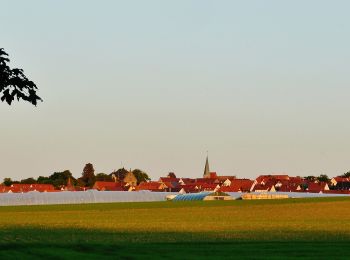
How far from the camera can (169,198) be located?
16862cm

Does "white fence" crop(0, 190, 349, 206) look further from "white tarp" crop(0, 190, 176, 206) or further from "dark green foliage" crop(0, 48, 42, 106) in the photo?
"dark green foliage" crop(0, 48, 42, 106)

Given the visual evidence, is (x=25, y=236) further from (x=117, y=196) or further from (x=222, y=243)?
(x=117, y=196)

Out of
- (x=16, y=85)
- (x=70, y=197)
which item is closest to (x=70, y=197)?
(x=70, y=197)

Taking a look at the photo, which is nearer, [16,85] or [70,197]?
[16,85]

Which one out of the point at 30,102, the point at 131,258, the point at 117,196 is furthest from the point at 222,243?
the point at 117,196

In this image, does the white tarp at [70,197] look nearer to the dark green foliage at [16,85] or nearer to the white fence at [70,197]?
the white fence at [70,197]

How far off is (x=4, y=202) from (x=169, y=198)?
1412 inches

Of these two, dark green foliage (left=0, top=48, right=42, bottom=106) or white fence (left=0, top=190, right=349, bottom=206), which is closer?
dark green foliage (left=0, top=48, right=42, bottom=106)

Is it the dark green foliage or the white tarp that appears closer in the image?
the dark green foliage

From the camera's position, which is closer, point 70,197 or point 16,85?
point 16,85

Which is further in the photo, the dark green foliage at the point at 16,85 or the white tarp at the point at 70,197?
the white tarp at the point at 70,197

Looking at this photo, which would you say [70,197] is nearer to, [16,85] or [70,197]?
[70,197]

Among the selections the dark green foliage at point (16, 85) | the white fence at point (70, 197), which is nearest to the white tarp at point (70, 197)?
the white fence at point (70, 197)

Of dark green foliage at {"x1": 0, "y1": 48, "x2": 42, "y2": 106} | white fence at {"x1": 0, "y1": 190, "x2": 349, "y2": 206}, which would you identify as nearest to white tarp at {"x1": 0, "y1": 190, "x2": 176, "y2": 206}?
white fence at {"x1": 0, "y1": 190, "x2": 349, "y2": 206}
